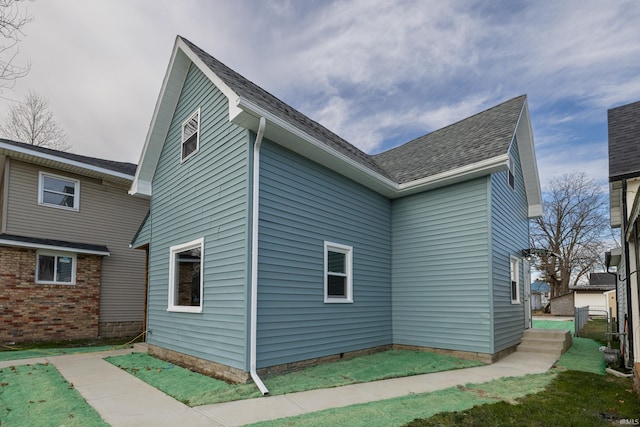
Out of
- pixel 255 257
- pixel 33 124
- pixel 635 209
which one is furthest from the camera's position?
pixel 33 124

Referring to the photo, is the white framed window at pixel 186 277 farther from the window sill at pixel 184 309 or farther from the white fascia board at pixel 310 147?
the white fascia board at pixel 310 147

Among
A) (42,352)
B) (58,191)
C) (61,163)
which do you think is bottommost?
(42,352)

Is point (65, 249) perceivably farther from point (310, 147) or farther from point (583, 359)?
point (583, 359)

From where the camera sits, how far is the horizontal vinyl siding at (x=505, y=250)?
8250 millimetres

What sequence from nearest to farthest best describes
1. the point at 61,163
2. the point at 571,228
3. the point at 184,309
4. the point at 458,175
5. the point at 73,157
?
the point at 184,309 < the point at 458,175 < the point at 61,163 < the point at 73,157 < the point at 571,228

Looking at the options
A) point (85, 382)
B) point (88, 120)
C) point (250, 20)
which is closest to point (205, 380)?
point (85, 382)

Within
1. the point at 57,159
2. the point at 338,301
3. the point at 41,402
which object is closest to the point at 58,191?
the point at 57,159

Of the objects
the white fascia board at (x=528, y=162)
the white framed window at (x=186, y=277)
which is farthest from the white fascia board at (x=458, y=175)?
the white framed window at (x=186, y=277)

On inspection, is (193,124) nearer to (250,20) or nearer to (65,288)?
(250,20)

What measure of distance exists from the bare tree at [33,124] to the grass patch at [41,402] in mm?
18296

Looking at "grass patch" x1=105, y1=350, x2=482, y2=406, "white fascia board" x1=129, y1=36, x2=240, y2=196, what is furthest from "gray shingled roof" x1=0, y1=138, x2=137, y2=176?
"grass patch" x1=105, y1=350, x2=482, y2=406

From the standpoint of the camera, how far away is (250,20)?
11758mm

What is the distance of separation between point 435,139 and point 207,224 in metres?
7.77

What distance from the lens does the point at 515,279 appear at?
10039 millimetres
